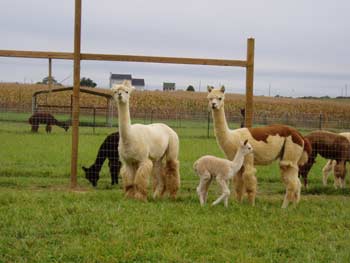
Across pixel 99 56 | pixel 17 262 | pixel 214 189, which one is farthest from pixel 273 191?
pixel 17 262

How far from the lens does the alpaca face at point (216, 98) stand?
9703 mm

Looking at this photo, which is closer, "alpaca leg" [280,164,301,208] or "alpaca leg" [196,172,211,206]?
"alpaca leg" [196,172,211,206]

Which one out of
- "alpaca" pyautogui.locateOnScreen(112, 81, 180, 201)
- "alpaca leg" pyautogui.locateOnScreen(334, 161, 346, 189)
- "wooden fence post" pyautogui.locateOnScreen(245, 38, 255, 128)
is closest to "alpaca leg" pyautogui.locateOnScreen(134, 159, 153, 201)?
"alpaca" pyautogui.locateOnScreen(112, 81, 180, 201)

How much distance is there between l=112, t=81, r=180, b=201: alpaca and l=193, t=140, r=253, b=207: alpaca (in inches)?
33.8

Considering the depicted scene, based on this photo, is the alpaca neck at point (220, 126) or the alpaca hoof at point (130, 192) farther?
the alpaca neck at point (220, 126)

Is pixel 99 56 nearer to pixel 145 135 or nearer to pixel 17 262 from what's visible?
pixel 145 135

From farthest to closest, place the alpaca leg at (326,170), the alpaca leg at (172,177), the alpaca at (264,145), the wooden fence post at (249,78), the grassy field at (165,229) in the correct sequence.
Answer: the alpaca leg at (326,170) → the wooden fence post at (249,78) → the alpaca leg at (172,177) → the alpaca at (264,145) → the grassy field at (165,229)

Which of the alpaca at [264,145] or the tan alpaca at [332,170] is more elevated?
the alpaca at [264,145]

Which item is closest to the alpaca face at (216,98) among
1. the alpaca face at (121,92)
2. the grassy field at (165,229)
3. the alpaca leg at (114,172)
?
the alpaca face at (121,92)

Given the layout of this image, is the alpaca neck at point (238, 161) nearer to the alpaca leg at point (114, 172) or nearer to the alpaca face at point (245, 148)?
the alpaca face at point (245, 148)

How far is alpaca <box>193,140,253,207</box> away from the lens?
30.2ft

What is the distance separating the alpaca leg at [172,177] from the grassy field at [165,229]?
0.32 meters

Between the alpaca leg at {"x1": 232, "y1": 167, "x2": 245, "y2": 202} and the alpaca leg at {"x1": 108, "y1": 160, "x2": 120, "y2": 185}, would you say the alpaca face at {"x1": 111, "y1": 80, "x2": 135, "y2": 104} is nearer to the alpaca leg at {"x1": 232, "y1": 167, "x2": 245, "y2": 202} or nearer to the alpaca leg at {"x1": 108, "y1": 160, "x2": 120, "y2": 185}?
the alpaca leg at {"x1": 232, "y1": 167, "x2": 245, "y2": 202}

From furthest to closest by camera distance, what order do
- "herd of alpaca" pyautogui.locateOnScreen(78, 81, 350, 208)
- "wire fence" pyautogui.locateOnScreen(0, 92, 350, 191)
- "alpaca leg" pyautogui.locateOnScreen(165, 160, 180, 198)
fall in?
"wire fence" pyautogui.locateOnScreen(0, 92, 350, 191), "alpaca leg" pyautogui.locateOnScreen(165, 160, 180, 198), "herd of alpaca" pyautogui.locateOnScreen(78, 81, 350, 208)
